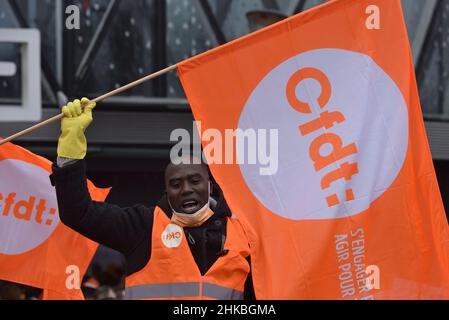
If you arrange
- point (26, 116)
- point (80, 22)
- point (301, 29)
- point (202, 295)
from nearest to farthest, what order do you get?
point (202, 295), point (301, 29), point (26, 116), point (80, 22)

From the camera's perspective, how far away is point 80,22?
34.2ft

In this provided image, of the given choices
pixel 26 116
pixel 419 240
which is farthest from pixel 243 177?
pixel 26 116

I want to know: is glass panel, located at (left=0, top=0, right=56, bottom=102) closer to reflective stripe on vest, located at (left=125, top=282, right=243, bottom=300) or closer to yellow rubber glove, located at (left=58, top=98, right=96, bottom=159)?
yellow rubber glove, located at (left=58, top=98, right=96, bottom=159)

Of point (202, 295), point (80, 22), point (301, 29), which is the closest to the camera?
point (202, 295)

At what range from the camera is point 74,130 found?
569 cm

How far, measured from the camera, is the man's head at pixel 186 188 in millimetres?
5742

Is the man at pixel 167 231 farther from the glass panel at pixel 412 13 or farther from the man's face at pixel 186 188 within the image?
the glass panel at pixel 412 13

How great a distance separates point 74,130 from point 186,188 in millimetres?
649

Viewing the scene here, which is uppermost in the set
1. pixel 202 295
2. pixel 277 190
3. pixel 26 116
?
pixel 26 116

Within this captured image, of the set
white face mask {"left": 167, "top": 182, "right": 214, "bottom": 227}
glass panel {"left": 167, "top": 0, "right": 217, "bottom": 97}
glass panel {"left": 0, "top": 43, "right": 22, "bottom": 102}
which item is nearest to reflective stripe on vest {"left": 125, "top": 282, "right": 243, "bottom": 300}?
white face mask {"left": 167, "top": 182, "right": 214, "bottom": 227}

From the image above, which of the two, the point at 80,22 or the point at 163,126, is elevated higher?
the point at 80,22

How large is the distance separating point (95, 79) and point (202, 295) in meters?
5.26

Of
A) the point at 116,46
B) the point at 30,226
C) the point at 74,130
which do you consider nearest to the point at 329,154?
the point at 74,130

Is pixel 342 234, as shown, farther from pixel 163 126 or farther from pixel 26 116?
pixel 163 126
